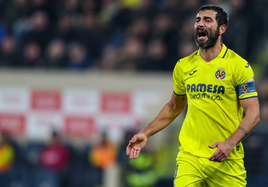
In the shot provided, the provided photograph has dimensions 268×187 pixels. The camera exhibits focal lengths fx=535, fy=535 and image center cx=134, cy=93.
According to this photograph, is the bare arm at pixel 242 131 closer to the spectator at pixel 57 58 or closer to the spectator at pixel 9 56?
the spectator at pixel 57 58

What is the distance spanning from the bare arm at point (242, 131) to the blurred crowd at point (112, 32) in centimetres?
718

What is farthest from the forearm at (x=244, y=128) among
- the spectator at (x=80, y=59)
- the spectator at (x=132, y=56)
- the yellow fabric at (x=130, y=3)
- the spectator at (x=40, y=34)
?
the spectator at (x=40, y=34)

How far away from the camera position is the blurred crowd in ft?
39.1

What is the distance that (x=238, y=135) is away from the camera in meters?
4.33

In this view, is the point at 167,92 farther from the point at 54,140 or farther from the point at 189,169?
the point at 189,169

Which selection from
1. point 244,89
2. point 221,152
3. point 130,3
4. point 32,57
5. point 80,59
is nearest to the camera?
point 221,152

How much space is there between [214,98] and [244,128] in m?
0.44

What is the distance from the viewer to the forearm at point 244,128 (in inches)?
170

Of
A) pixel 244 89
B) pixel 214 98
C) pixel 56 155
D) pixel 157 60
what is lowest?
pixel 56 155

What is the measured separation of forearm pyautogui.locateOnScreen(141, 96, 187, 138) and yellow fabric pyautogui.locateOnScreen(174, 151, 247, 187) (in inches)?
18.9

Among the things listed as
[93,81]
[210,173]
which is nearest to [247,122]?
[210,173]

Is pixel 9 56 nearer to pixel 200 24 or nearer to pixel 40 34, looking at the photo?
pixel 40 34

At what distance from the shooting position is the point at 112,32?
12.9 metres

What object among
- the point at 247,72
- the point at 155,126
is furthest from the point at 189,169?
the point at 247,72
